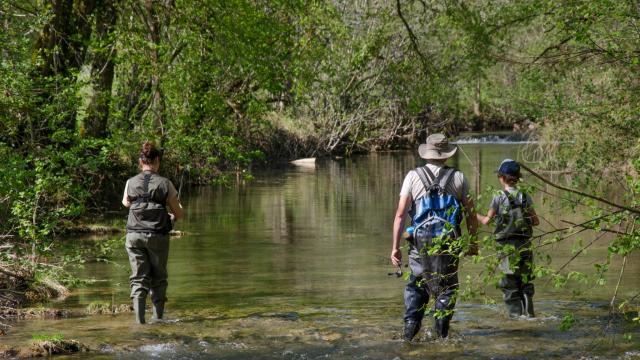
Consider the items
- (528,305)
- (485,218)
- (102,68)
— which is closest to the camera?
(485,218)

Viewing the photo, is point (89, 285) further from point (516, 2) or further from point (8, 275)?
point (516, 2)

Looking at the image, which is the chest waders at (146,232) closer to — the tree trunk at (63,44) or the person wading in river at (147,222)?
the person wading in river at (147,222)

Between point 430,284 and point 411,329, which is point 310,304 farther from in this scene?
point 430,284

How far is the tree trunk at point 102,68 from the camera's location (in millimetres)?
18625

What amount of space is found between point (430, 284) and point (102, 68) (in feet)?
44.2

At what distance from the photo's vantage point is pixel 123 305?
1027 cm

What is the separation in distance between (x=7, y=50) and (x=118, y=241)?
313 cm

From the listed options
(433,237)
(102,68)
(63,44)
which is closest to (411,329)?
(433,237)

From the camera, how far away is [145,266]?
8.98 meters

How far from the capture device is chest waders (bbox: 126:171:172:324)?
29.0 feet

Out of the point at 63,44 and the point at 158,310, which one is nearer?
the point at 158,310

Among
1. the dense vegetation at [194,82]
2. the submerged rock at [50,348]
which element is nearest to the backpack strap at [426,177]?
the dense vegetation at [194,82]

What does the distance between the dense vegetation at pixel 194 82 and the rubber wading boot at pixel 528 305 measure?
1449 millimetres

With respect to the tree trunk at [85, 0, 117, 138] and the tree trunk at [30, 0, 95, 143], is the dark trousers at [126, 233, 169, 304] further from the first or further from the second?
the tree trunk at [85, 0, 117, 138]
